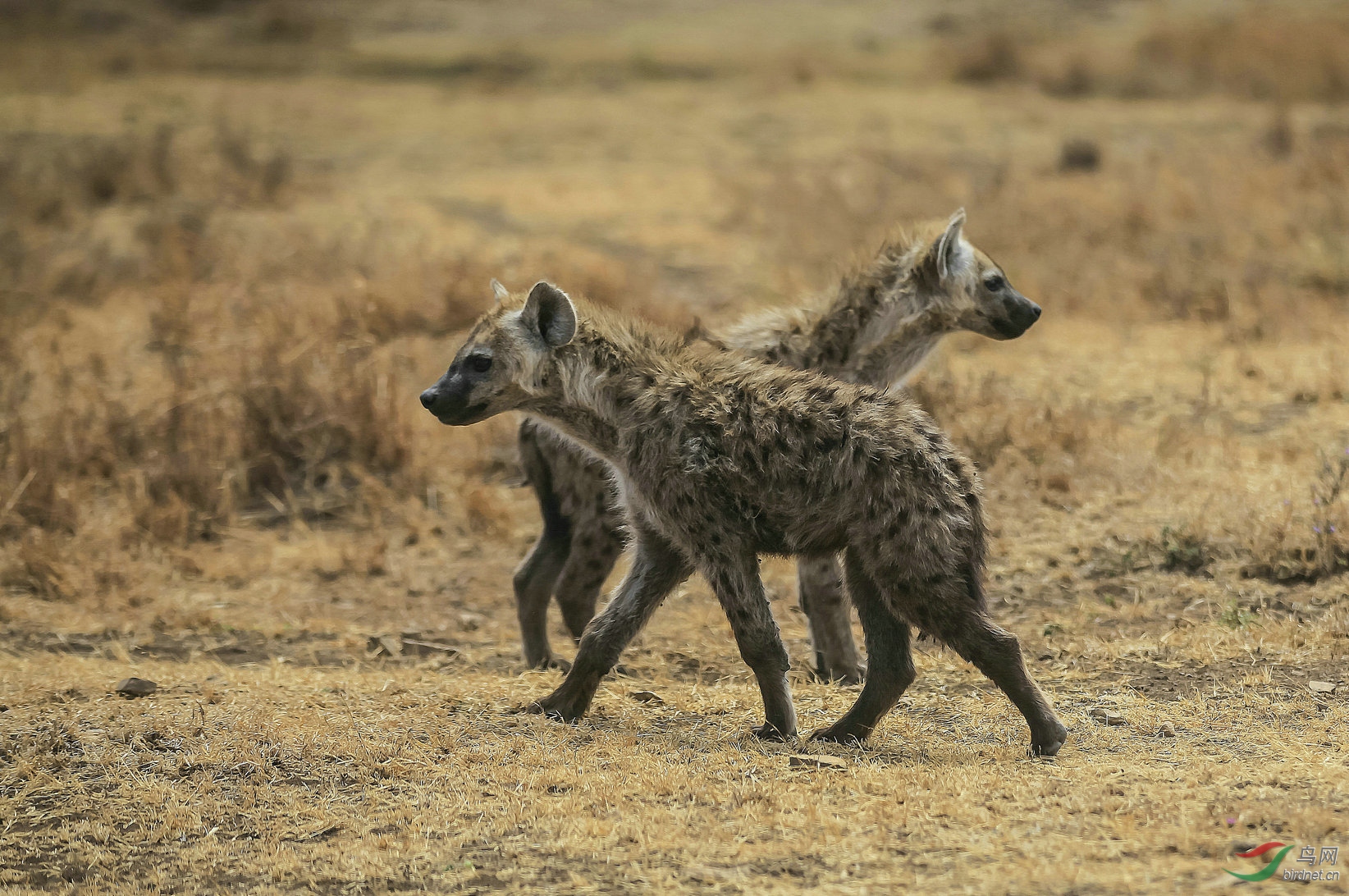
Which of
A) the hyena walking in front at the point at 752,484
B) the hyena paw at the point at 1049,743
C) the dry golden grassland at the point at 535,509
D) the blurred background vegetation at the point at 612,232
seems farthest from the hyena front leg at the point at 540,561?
the hyena paw at the point at 1049,743

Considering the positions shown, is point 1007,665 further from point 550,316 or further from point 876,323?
point 876,323

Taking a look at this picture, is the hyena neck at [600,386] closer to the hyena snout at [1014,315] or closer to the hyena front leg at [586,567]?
the hyena front leg at [586,567]

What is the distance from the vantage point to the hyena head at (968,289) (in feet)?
21.4

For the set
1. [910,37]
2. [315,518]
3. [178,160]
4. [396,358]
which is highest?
[910,37]

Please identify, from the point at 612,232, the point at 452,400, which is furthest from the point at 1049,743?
the point at 612,232

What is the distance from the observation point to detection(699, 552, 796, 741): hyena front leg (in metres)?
4.79

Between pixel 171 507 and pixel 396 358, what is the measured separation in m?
1.89

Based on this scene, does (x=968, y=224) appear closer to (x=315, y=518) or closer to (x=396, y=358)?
(x=396, y=358)

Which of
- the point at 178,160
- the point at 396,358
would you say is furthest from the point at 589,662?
the point at 178,160

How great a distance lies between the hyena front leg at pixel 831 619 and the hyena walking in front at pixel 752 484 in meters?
0.77

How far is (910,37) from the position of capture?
2433 centimetres

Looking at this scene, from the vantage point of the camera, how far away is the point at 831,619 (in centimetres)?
569

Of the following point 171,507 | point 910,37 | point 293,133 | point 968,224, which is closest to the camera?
point 171,507

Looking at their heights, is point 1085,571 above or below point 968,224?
below
